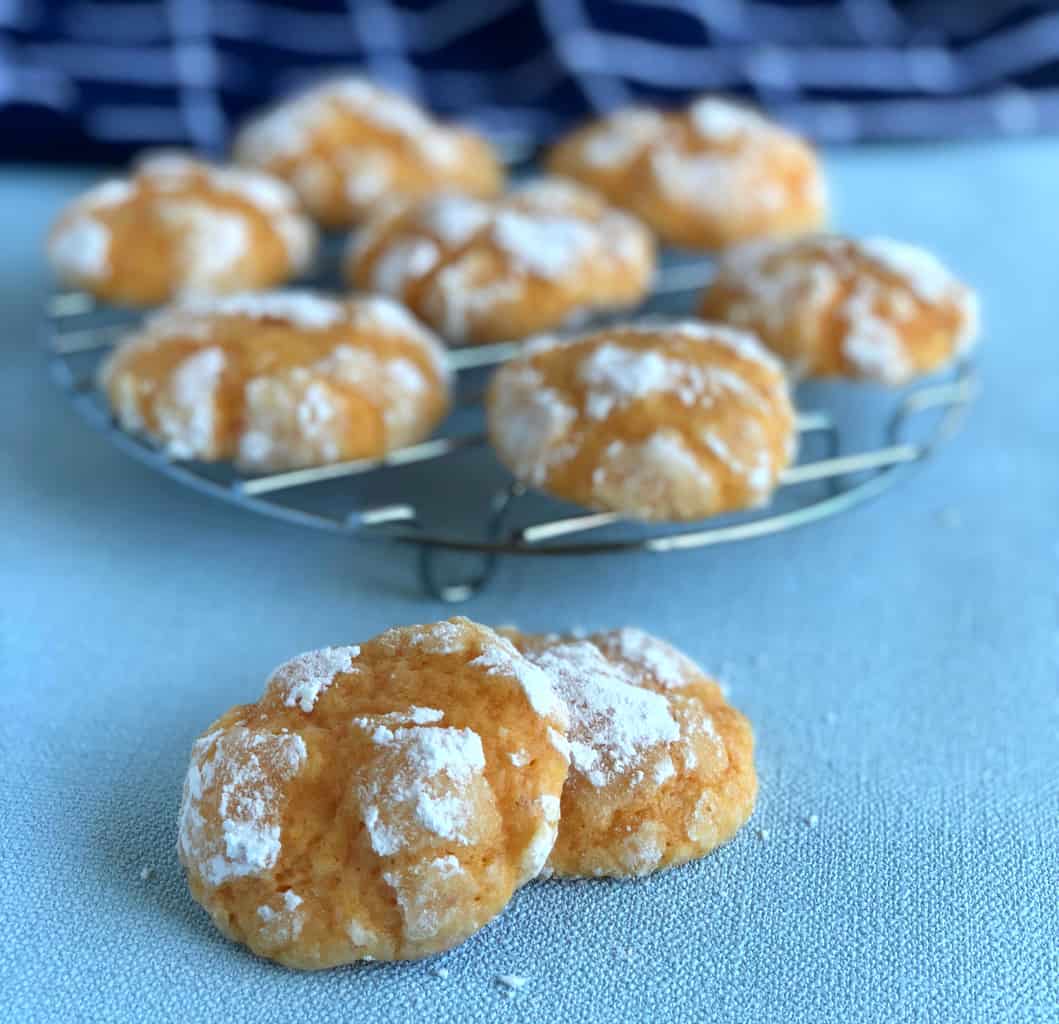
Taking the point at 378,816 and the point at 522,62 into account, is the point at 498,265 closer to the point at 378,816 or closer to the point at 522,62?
the point at 378,816

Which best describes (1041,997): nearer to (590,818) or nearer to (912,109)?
(590,818)

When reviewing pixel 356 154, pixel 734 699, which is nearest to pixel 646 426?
pixel 734 699

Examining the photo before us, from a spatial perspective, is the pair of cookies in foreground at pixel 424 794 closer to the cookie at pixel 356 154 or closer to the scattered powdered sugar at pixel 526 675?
the scattered powdered sugar at pixel 526 675

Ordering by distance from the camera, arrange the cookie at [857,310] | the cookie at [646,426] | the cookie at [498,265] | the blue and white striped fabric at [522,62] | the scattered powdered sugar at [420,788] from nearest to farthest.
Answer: the scattered powdered sugar at [420,788], the cookie at [646,426], the cookie at [857,310], the cookie at [498,265], the blue and white striped fabric at [522,62]

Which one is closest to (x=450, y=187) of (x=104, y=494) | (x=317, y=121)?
(x=317, y=121)

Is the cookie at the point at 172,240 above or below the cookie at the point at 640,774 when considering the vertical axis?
above

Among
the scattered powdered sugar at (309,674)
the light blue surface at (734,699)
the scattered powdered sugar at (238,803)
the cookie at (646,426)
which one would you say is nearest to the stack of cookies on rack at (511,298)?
the cookie at (646,426)
